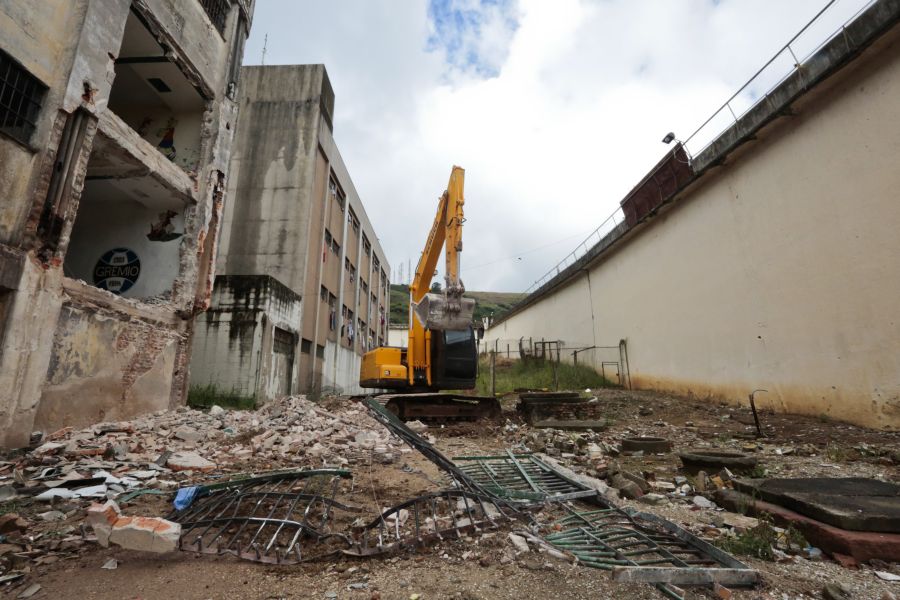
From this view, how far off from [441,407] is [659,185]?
9257mm

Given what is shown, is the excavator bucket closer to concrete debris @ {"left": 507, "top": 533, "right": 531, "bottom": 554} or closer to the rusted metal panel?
concrete debris @ {"left": 507, "top": 533, "right": 531, "bottom": 554}

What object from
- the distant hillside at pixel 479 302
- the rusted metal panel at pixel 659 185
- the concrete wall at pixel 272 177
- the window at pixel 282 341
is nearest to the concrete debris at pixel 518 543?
the window at pixel 282 341

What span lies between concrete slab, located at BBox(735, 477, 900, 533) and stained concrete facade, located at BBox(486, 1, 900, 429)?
434 centimetres

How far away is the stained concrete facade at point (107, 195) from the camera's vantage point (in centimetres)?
525

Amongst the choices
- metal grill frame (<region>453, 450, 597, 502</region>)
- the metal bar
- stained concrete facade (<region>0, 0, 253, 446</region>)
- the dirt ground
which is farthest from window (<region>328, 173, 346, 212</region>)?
the metal bar

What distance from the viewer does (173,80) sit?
340 inches

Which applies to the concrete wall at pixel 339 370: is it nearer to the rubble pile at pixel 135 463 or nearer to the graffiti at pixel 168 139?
the rubble pile at pixel 135 463

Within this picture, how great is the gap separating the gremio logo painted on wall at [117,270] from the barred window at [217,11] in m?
5.34

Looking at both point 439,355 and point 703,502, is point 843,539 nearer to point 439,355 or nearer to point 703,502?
point 703,502

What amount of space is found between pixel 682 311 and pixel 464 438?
7.45m

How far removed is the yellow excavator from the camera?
337 inches

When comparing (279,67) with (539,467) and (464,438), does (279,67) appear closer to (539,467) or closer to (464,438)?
(464,438)

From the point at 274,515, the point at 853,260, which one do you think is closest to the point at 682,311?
the point at 853,260

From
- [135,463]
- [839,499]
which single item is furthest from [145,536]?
[839,499]
